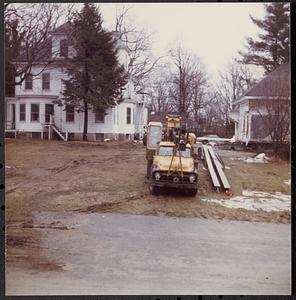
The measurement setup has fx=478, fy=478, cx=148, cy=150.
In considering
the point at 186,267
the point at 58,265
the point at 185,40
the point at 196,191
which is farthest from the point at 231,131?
the point at 58,265

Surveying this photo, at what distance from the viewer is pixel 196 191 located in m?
2.19

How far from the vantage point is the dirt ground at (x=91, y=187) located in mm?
2125

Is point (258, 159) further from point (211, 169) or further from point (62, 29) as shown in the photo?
point (62, 29)

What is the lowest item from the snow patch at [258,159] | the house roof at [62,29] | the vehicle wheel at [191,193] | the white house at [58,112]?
the vehicle wheel at [191,193]

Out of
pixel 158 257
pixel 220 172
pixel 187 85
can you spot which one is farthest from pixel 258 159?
pixel 158 257

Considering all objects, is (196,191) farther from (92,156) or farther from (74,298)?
(74,298)

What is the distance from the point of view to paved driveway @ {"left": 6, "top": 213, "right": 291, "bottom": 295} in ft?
6.70

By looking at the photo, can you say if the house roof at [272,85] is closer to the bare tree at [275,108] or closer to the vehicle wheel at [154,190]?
the bare tree at [275,108]

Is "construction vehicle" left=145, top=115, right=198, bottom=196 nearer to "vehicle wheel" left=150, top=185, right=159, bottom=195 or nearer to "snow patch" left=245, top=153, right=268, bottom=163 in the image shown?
"vehicle wheel" left=150, top=185, right=159, bottom=195

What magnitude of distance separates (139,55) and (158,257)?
94 cm

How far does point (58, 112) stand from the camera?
7.50ft

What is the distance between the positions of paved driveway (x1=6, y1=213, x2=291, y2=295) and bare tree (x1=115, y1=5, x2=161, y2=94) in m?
0.65

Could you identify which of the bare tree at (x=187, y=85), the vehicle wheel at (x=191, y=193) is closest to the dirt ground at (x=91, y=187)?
the vehicle wheel at (x=191, y=193)

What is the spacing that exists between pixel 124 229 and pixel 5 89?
818mm
